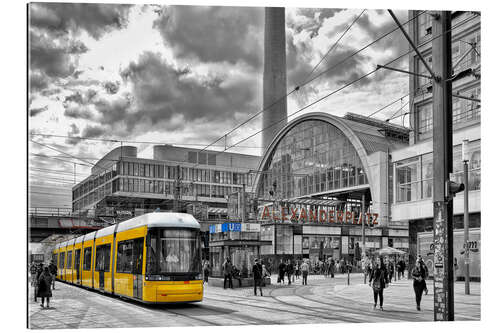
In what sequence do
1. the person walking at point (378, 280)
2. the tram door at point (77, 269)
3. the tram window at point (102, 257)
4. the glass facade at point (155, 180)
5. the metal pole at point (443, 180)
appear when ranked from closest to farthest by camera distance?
the metal pole at point (443, 180)
the person walking at point (378, 280)
the tram window at point (102, 257)
the tram door at point (77, 269)
the glass facade at point (155, 180)

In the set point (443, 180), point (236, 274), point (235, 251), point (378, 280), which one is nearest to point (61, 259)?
point (235, 251)

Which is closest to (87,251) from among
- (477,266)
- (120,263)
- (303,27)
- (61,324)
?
(120,263)

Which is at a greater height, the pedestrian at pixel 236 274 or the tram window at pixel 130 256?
the tram window at pixel 130 256

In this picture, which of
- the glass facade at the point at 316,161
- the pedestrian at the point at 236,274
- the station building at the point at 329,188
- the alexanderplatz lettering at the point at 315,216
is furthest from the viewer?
the glass facade at the point at 316,161

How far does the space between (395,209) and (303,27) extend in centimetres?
1566

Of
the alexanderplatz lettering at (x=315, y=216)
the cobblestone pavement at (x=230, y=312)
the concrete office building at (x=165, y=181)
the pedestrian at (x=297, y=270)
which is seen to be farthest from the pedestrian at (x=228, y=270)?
the concrete office building at (x=165, y=181)

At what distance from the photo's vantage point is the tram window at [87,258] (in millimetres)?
24178

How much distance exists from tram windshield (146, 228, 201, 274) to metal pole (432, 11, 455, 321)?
7355mm

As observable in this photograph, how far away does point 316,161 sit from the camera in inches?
2611

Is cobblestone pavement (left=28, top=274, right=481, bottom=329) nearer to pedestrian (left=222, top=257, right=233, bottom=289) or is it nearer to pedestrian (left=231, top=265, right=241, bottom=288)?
pedestrian (left=222, top=257, right=233, bottom=289)

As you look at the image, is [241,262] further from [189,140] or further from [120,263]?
[120,263]

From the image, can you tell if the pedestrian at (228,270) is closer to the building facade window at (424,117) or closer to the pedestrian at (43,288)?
the pedestrian at (43,288)

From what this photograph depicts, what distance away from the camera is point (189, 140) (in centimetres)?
2816

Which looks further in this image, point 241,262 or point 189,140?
point 241,262
